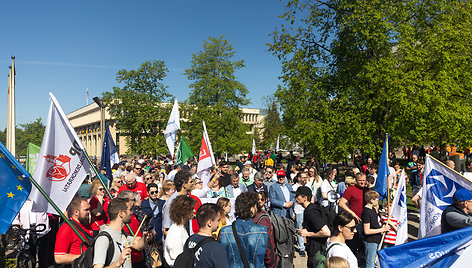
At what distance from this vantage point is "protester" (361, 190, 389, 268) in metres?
5.33

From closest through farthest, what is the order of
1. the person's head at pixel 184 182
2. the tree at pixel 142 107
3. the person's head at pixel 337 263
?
the person's head at pixel 337 263
the person's head at pixel 184 182
the tree at pixel 142 107

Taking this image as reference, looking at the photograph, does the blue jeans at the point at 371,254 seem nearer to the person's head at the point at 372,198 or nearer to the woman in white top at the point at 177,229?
the person's head at the point at 372,198

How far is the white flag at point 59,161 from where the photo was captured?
4.52m

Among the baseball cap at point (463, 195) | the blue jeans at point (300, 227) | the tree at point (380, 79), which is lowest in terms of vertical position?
the blue jeans at point (300, 227)

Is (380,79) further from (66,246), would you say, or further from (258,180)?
(66,246)

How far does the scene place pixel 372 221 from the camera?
533 cm

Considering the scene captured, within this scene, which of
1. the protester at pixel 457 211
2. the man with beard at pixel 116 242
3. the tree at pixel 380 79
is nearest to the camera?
the man with beard at pixel 116 242

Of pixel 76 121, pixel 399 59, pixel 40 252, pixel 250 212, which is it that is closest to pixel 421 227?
pixel 250 212

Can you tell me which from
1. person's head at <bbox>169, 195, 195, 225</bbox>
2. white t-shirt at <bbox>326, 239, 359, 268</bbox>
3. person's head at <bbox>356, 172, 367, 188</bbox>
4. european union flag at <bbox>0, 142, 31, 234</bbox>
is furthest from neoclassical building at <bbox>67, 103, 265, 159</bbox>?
european union flag at <bbox>0, 142, 31, 234</bbox>

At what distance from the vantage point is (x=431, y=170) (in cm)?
521

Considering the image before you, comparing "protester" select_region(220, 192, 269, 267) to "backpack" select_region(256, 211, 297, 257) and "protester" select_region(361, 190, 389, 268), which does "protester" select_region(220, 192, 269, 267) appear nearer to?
"backpack" select_region(256, 211, 297, 257)

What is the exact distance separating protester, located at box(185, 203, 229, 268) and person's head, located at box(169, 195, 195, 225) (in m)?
0.56

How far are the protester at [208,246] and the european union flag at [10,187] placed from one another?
6.01 ft

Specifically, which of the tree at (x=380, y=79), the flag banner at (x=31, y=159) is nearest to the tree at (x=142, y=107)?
the tree at (x=380, y=79)
